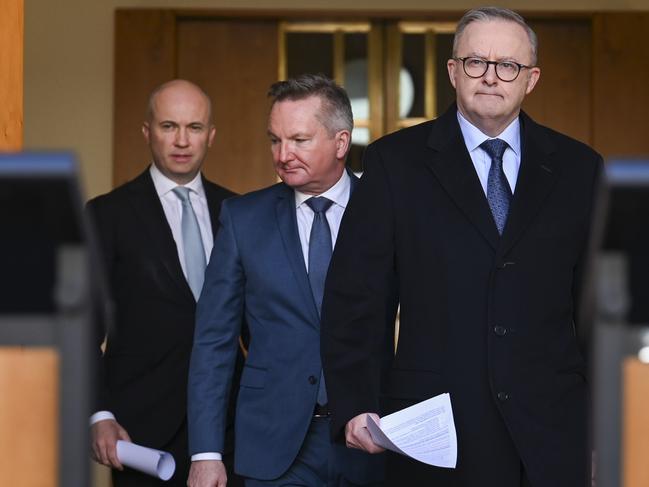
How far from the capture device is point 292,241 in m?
3.74

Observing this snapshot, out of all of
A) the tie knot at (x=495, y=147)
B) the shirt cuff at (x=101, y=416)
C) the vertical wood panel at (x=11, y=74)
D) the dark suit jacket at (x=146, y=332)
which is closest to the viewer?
the tie knot at (x=495, y=147)

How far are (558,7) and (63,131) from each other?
2.29m

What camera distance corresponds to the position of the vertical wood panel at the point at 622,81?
249 inches

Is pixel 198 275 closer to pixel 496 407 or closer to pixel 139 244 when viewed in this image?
pixel 139 244

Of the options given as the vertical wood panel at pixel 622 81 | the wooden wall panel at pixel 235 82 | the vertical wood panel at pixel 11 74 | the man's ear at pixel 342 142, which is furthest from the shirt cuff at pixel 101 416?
the vertical wood panel at pixel 622 81

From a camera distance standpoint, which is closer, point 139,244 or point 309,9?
point 139,244

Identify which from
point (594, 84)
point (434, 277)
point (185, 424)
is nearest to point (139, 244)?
point (185, 424)

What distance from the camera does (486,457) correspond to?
3164mm

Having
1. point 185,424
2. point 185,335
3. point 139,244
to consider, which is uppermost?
point 139,244

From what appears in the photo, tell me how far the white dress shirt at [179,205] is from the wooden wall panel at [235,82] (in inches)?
76.3

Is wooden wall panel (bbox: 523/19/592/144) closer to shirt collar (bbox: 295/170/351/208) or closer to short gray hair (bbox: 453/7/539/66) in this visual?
shirt collar (bbox: 295/170/351/208)

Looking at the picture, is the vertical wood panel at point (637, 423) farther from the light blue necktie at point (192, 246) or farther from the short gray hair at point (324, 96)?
the light blue necktie at point (192, 246)

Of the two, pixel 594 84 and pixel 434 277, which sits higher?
pixel 594 84

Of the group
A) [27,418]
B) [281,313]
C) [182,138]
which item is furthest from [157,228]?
[27,418]
